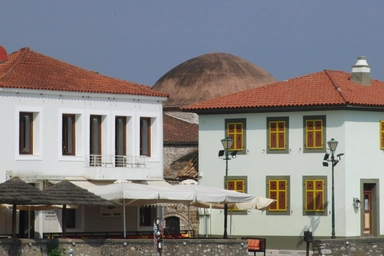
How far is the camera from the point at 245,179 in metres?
51.0

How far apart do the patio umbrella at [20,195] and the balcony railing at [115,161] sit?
982cm

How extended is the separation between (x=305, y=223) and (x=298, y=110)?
15.3 ft

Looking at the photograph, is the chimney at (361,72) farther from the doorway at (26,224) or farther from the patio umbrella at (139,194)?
the doorway at (26,224)

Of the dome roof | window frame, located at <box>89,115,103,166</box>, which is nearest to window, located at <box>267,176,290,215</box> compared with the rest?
window frame, located at <box>89,115,103,166</box>

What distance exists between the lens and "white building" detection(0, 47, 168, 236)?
45281 mm

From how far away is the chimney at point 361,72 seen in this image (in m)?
52.4

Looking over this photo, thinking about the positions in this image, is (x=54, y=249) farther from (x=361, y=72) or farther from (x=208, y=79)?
(x=208, y=79)

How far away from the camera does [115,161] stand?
48.8m

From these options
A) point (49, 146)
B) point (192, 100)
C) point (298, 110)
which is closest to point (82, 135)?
point (49, 146)

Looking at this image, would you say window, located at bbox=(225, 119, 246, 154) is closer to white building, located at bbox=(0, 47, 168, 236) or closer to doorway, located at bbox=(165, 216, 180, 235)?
white building, located at bbox=(0, 47, 168, 236)

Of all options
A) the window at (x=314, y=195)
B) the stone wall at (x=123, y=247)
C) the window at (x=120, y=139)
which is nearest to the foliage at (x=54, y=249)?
the stone wall at (x=123, y=247)

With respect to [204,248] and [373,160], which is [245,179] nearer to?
[373,160]

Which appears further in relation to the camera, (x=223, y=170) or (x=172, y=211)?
(x=172, y=211)

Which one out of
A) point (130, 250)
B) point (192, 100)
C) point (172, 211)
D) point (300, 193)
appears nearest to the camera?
point (130, 250)
